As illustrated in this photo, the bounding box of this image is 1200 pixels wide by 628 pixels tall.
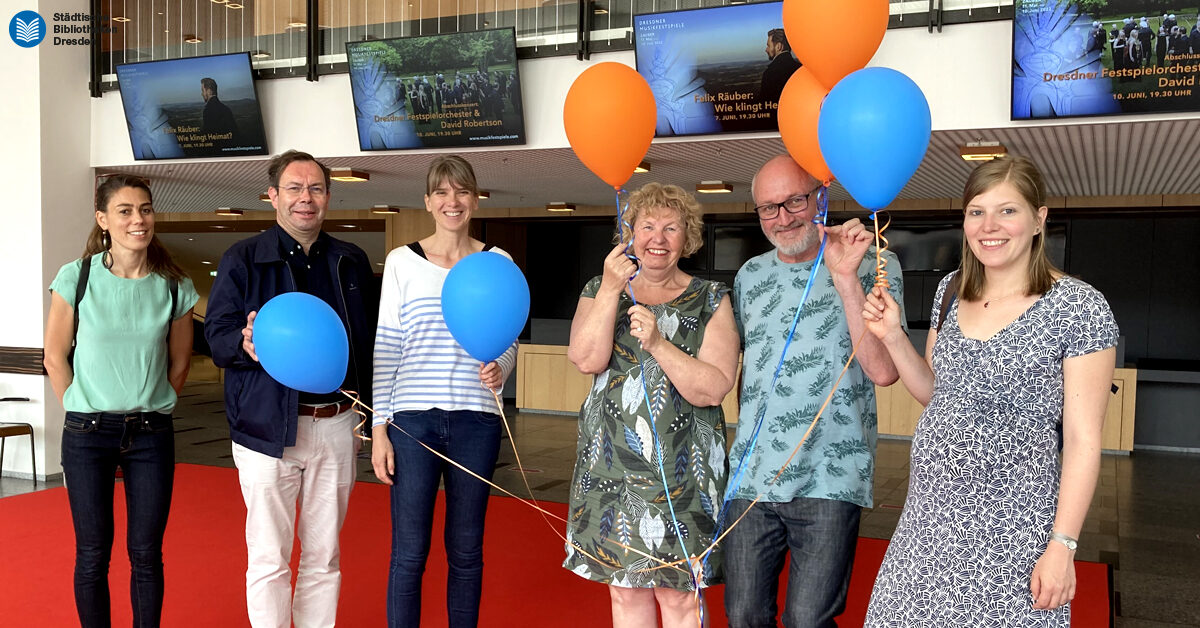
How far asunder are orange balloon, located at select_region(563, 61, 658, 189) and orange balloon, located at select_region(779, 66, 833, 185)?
Answer: 0.37 metres

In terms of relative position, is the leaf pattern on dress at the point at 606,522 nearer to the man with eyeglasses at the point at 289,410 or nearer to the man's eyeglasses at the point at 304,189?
the man with eyeglasses at the point at 289,410

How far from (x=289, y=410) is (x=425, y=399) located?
1.26ft

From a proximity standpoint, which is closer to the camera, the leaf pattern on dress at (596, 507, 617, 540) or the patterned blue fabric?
the patterned blue fabric

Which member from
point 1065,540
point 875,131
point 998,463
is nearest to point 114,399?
point 875,131

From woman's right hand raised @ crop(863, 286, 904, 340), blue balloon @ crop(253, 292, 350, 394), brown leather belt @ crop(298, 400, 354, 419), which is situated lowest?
brown leather belt @ crop(298, 400, 354, 419)

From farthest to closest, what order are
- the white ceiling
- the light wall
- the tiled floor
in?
the light wall
the white ceiling
the tiled floor

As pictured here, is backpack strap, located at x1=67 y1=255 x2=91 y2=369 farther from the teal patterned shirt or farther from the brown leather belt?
the teal patterned shirt

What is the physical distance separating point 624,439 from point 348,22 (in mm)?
4949

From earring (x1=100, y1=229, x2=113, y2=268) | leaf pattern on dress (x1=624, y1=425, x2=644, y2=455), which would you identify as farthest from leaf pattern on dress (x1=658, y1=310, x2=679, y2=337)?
earring (x1=100, y1=229, x2=113, y2=268)

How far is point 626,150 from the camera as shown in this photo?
2270 mm

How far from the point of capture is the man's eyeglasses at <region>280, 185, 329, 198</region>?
242 cm

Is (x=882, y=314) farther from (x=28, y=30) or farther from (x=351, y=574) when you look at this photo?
(x=28, y=30)

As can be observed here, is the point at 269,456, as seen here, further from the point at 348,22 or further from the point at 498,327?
the point at 348,22

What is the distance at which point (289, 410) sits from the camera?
2398mm
